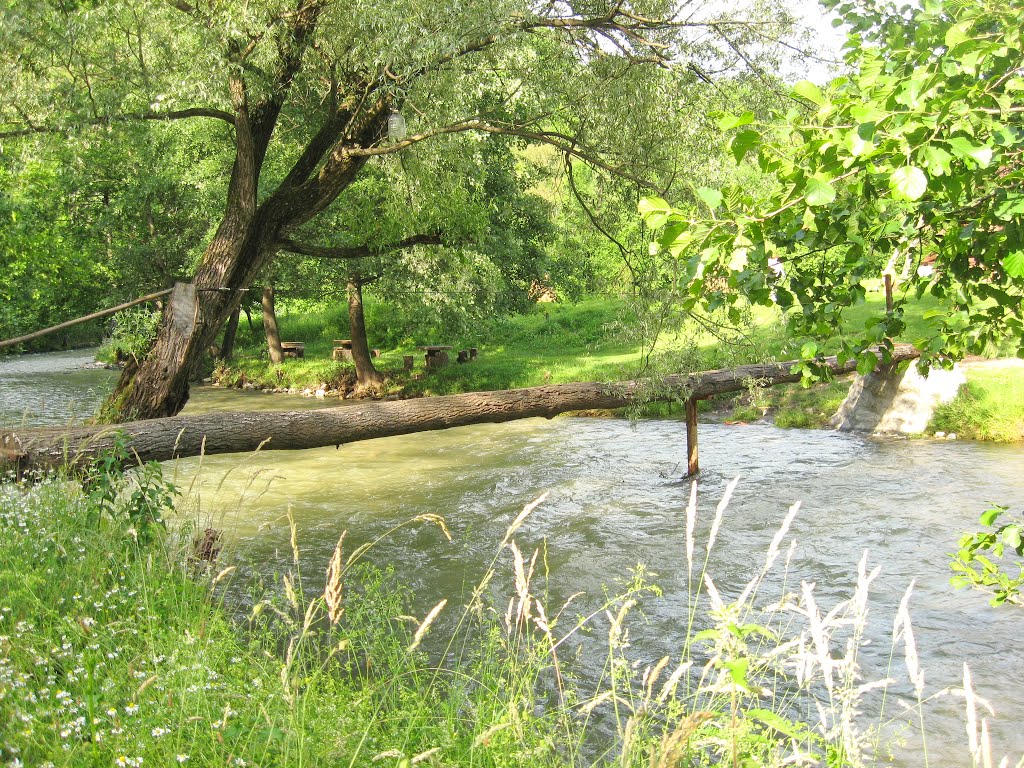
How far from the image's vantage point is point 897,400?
1495 cm

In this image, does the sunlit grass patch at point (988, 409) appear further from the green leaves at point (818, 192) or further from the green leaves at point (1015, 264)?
the green leaves at point (818, 192)

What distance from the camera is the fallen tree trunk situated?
23.3 feet

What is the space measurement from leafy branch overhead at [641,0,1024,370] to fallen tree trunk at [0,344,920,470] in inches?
86.8

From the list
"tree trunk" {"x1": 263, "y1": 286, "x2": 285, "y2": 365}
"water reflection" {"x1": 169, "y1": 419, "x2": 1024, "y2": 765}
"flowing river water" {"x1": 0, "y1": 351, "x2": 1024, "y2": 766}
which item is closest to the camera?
Result: "flowing river water" {"x1": 0, "y1": 351, "x2": 1024, "y2": 766}

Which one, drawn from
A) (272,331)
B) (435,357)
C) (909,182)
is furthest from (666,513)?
(272,331)

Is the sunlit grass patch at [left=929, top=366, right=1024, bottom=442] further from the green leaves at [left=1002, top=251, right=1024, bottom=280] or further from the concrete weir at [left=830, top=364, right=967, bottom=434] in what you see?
the green leaves at [left=1002, top=251, right=1024, bottom=280]

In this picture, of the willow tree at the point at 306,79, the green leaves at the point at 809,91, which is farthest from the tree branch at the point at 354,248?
the green leaves at the point at 809,91

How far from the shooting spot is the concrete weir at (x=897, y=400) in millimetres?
14508

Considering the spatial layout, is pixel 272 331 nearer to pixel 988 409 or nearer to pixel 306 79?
pixel 306 79

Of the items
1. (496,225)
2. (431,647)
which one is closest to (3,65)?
(431,647)

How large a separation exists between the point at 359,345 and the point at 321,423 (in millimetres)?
13722

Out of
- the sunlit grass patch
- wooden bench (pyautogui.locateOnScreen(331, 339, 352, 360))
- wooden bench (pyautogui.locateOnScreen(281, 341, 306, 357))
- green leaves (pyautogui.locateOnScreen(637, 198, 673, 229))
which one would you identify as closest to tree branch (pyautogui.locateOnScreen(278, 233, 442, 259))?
wooden bench (pyautogui.locateOnScreen(331, 339, 352, 360))

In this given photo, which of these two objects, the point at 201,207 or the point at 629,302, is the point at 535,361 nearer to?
the point at 201,207

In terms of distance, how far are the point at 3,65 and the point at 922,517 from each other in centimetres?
1101
